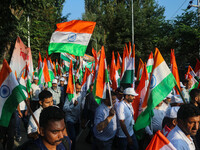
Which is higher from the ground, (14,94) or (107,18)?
(107,18)

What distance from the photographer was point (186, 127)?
2695mm

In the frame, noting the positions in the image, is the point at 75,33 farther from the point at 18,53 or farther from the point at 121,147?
the point at 121,147

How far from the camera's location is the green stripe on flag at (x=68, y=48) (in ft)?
20.2

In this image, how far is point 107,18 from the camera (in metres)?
29.9

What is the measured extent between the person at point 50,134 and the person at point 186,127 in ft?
3.84

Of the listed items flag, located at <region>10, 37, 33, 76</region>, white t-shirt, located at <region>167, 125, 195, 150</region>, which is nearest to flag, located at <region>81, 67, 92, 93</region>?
flag, located at <region>10, 37, 33, 76</region>

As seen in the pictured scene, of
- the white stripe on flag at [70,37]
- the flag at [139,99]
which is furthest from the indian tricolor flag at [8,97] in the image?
the white stripe on flag at [70,37]

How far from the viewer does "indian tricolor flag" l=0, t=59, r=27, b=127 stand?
11.7 feet

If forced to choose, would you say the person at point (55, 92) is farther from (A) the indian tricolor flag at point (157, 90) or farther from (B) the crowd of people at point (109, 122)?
(A) the indian tricolor flag at point (157, 90)

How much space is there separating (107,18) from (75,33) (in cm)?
2434

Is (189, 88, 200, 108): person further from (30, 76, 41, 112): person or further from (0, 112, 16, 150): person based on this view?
(30, 76, 41, 112): person

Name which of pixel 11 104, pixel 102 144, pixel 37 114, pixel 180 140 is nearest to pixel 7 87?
pixel 11 104

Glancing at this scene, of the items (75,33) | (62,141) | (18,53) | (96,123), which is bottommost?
(96,123)

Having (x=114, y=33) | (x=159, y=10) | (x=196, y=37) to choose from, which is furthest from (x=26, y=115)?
(x=159, y=10)
